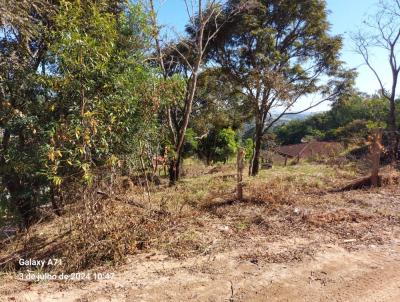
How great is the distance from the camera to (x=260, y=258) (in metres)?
3.98

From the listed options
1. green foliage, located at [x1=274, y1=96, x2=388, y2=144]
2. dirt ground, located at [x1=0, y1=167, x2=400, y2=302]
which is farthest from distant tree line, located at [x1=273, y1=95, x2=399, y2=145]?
dirt ground, located at [x1=0, y1=167, x2=400, y2=302]

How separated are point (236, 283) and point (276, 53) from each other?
948 cm

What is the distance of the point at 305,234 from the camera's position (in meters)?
4.74

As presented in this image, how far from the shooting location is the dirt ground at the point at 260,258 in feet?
10.7

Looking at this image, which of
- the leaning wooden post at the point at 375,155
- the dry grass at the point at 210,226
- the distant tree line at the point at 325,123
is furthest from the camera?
the distant tree line at the point at 325,123

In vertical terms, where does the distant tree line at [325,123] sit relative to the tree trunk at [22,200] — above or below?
above

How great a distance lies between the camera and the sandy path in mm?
3201

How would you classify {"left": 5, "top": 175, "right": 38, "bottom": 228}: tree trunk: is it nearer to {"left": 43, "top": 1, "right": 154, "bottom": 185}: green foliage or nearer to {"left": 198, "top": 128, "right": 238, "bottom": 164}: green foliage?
{"left": 43, "top": 1, "right": 154, "bottom": 185}: green foliage

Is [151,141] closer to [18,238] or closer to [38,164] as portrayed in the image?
[38,164]

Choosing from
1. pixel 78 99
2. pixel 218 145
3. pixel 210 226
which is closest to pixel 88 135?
pixel 78 99

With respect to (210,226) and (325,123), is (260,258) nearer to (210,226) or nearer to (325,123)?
(210,226)

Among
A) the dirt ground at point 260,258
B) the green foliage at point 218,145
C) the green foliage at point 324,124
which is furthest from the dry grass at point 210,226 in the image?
the green foliage at point 324,124

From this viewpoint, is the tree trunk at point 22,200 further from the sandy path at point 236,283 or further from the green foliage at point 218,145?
the green foliage at point 218,145

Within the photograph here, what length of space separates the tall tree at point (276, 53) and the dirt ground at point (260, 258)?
6.31 metres
